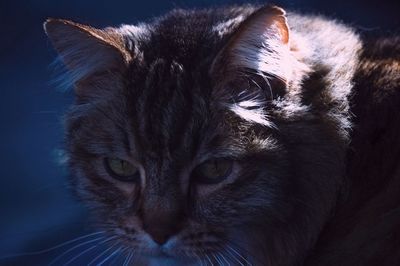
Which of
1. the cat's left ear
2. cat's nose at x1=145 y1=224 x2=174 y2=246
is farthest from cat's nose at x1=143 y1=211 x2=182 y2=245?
the cat's left ear

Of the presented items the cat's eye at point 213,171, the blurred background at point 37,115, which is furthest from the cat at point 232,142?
the blurred background at point 37,115

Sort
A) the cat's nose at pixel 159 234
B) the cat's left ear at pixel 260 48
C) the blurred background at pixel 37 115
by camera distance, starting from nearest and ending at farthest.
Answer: the cat's left ear at pixel 260 48, the cat's nose at pixel 159 234, the blurred background at pixel 37 115

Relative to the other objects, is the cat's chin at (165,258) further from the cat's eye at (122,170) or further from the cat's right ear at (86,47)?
the cat's right ear at (86,47)

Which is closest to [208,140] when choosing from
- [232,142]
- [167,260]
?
[232,142]

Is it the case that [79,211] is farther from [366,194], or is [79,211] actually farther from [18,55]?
[366,194]

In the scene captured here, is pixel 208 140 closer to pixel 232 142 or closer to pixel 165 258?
pixel 232 142

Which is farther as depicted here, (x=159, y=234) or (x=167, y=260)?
(x=167, y=260)

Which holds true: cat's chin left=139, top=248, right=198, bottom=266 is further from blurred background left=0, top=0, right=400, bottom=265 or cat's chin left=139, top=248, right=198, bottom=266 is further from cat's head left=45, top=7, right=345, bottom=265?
blurred background left=0, top=0, right=400, bottom=265

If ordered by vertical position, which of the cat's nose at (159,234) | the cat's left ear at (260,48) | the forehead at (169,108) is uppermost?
the cat's left ear at (260,48)

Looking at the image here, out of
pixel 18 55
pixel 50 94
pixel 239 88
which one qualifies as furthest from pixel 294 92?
pixel 18 55
